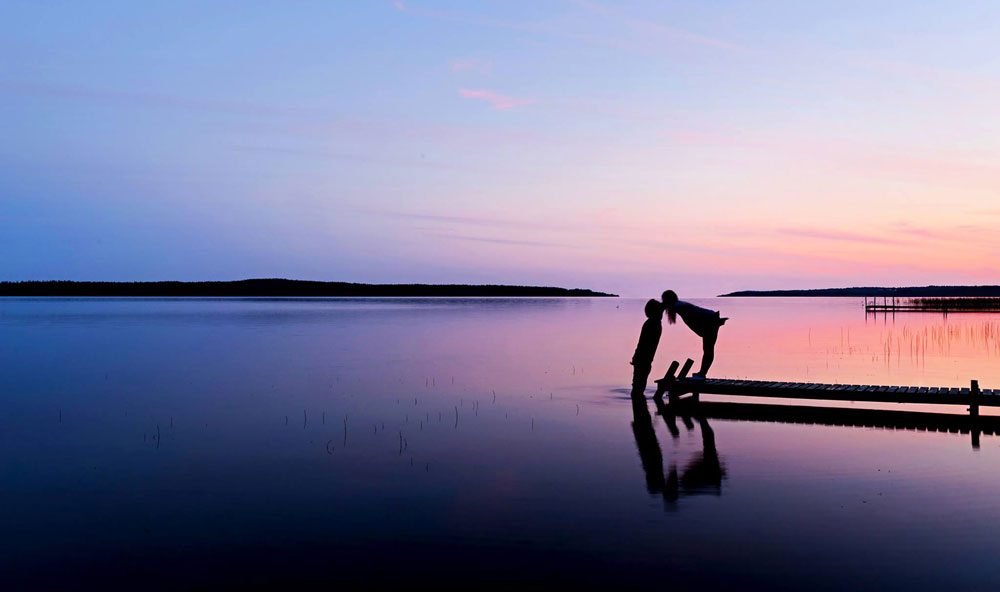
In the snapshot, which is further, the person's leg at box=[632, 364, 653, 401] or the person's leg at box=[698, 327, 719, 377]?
the person's leg at box=[632, 364, 653, 401]

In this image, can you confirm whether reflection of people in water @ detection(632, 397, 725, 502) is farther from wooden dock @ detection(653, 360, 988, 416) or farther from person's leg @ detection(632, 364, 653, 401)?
person's leg @ detection(632, 364, 653, 401)

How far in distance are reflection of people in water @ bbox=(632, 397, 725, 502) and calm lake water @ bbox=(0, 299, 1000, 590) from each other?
78 millimetres

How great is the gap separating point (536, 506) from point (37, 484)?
8.26 m

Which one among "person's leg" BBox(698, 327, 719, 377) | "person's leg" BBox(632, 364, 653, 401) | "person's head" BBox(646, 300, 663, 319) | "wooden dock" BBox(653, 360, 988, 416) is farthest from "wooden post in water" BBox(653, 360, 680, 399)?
"person's head" BBox(646, 300, 663, 319)

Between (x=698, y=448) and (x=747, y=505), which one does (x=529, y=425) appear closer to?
(x=698, y=448)

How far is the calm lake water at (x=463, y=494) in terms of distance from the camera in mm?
8805

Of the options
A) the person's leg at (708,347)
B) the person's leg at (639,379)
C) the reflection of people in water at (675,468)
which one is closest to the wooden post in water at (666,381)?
the person's leg at (639,379)

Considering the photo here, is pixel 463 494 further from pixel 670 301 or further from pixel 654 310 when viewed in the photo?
pixel 654 310

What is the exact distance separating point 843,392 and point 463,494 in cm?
1110

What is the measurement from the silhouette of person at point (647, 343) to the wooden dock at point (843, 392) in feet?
1.92

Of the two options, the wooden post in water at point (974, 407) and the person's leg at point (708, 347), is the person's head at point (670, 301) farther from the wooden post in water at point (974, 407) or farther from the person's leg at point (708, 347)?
the wooden post in water at point (974, 407)

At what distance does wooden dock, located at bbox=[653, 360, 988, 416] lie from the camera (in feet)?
58.3

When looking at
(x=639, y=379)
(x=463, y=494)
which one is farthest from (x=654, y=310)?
(x=463, y=494)

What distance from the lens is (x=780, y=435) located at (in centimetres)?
1695
